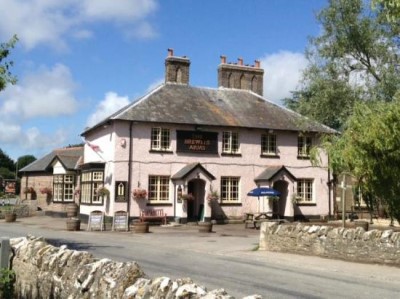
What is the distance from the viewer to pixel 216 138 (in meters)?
35.0

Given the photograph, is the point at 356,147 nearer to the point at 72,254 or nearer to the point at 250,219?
the point at 72,254

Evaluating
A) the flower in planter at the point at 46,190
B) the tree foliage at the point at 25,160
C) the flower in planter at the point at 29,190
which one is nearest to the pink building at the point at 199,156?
the flower in planter at the point at 46,190

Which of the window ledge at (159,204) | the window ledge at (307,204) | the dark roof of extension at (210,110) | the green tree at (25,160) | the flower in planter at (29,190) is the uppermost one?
the green tree at (25,160)

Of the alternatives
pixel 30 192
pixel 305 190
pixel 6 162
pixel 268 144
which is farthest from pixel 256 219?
pixel 6 162

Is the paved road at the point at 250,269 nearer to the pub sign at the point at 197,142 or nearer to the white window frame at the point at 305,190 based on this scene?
the pub sign at the point at 197,142

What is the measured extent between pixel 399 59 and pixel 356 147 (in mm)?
13321

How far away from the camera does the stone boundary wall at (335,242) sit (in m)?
15.5

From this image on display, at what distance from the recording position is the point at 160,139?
111 ft

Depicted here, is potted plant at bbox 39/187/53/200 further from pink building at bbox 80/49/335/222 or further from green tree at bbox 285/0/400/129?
green tree at bbox 285/0/400/129

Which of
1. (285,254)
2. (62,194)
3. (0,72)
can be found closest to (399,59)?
(285,254)

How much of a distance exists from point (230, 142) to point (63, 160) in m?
14.5

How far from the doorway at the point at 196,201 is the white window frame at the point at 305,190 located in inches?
282

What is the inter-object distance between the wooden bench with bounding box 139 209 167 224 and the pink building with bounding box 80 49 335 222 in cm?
33

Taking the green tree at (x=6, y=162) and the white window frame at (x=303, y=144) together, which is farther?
the green tree at (x=6, y=162)
